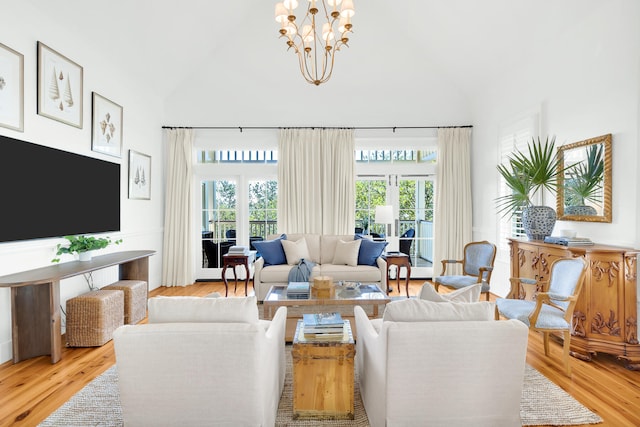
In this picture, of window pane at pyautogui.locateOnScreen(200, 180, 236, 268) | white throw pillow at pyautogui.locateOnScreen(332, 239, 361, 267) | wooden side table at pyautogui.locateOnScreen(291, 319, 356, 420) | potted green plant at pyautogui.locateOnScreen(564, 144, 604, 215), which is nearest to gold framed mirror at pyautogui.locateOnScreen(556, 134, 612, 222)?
potted green plant at pyautogui.locateOnScreen(564, 144, 604, 215)

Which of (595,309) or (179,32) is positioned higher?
(179,32)

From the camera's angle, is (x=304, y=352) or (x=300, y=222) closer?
(x=304, y=352)

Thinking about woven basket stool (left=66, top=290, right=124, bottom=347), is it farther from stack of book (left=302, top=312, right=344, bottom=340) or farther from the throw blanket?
stack of book (left=302, top=312, right=344, bottom=340)

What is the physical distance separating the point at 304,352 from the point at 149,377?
0.84 m

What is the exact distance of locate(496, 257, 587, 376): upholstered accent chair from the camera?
2965 mm

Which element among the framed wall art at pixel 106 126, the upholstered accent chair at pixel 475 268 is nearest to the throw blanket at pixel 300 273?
the upholstered accent chair at pixel 475 268

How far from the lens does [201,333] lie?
1880mm

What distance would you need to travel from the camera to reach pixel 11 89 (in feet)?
10.1

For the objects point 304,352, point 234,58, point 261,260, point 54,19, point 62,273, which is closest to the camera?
point 304,352

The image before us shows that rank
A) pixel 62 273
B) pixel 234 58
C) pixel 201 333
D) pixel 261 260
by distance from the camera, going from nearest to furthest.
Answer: pixel 201 333, pixel 62 273, pixel 261 260, pixel 234 58

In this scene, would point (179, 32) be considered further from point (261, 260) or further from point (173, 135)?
point (261, 260)

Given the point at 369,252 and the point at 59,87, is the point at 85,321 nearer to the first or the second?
the point at 59,87

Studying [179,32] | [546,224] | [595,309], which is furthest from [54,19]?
[595,309]

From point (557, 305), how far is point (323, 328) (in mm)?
2317
